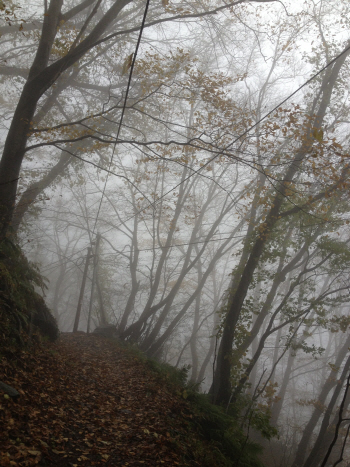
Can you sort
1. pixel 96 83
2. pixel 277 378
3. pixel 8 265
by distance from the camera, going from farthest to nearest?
pixel 277 378 → pixel 96 83 → pixel 8 265

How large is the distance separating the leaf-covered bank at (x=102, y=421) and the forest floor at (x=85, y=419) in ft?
0.04

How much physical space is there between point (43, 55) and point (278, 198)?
21.4 feet

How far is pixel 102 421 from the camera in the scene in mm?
4711

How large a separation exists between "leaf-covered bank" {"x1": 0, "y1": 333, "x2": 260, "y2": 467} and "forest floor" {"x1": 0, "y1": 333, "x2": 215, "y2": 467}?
1 centimetres

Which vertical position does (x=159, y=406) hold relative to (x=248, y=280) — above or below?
below

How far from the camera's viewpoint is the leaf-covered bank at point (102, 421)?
3.55 meters

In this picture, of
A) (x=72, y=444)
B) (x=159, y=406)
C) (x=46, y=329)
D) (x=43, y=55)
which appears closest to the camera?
(x=72, y=444)

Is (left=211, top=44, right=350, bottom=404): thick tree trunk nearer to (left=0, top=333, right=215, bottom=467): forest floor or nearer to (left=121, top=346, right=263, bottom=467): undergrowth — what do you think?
(left=121, top=346, right=263, bottom=467): undergrowth

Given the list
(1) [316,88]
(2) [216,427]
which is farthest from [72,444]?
(1) [316,88]

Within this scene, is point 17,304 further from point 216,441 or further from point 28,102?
point 216,441

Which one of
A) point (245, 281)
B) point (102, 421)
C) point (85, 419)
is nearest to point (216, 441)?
point (102, 421)

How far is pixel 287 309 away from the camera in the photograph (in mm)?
9461

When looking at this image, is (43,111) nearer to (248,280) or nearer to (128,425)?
(248,280)

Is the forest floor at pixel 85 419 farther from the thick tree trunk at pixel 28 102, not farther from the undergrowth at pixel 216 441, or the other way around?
the thick tree trunk at pixel 28 102
